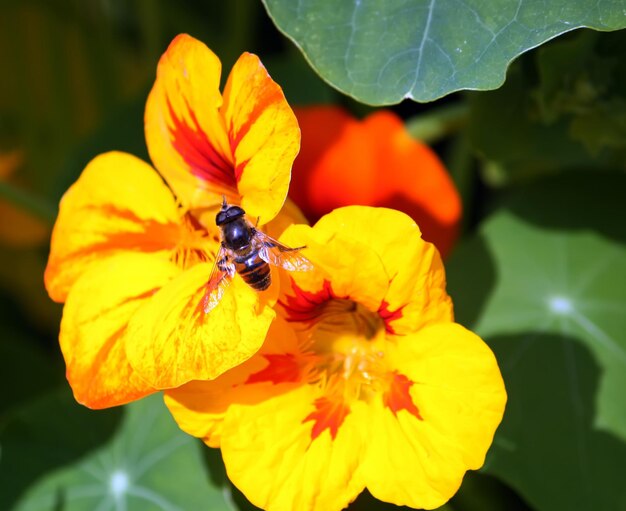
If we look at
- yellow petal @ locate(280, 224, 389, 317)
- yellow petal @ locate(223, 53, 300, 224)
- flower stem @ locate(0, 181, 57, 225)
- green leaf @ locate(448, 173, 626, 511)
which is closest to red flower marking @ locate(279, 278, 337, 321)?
yellow petal @ locate(280, 224, 389, 317)

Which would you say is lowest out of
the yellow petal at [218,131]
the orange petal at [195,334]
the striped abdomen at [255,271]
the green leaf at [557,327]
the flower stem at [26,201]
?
the green leaf at [557,327]

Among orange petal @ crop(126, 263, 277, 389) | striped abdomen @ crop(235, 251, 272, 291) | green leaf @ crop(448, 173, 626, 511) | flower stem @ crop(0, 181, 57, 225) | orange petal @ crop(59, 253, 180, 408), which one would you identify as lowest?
green leaf @ crop(448, 173, 626, 511)

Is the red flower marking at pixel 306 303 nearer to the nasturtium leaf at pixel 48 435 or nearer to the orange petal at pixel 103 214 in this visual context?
the orange petal at pixel 103 214

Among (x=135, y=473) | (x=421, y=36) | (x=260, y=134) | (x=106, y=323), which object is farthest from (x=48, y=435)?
(x=421, y=36)

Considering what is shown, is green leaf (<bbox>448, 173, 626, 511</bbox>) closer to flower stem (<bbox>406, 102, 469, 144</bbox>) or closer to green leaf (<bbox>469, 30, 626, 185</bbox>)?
green leaf (<bbox>469, 30, 626, 185</bbox>)

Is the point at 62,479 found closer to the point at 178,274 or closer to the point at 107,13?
the point at 178,274

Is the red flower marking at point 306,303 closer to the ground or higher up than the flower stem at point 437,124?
higher up

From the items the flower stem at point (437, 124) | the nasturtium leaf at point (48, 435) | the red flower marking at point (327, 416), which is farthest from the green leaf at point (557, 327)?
the nasturtium leaf at point (48, 435)
